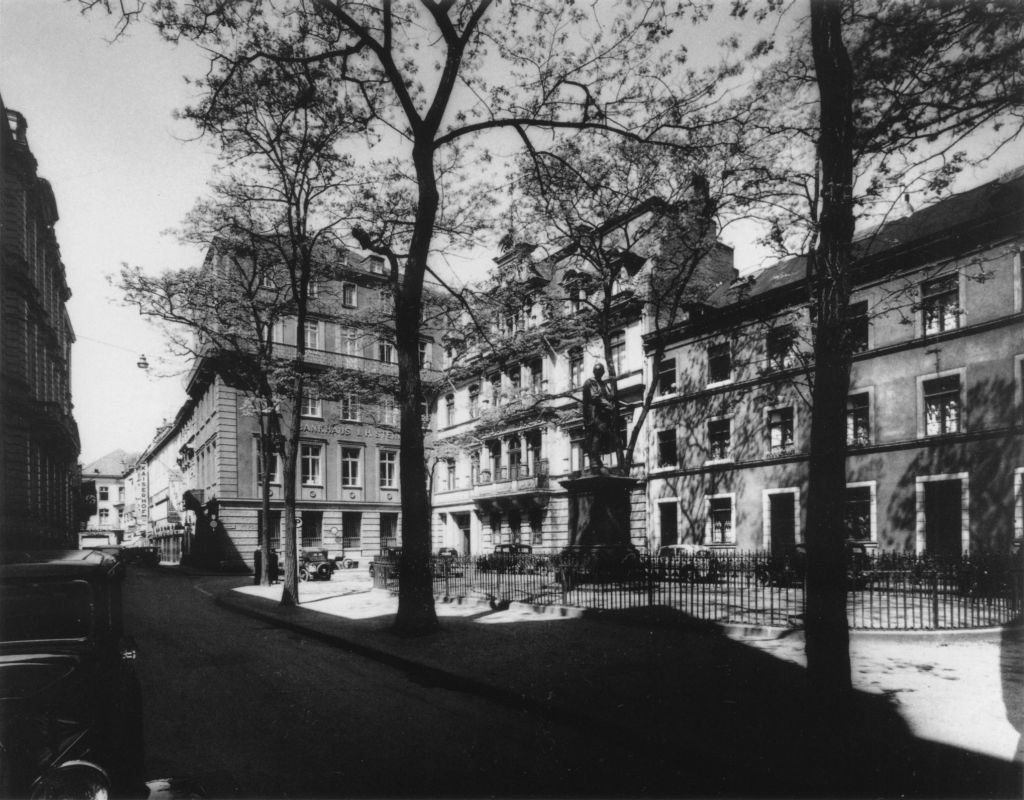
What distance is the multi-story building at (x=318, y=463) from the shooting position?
35.4 meters

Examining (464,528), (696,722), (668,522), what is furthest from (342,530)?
(696,722)

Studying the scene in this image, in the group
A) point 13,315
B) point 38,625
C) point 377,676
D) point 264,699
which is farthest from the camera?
point 13,315

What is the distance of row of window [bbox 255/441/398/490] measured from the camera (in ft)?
123

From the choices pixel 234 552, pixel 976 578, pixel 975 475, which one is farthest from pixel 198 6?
pixel 234 552

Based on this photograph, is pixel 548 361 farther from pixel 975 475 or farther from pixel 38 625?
pixel 38 625

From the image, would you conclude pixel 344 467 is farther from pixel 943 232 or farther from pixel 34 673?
pixel 34 673

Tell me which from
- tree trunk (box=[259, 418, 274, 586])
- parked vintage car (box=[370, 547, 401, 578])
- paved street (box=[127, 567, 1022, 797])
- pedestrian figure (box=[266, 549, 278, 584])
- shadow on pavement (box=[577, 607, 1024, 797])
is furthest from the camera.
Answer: pedestrian figure (box=[266, 549, 278, 584])

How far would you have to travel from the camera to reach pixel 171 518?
150 ft

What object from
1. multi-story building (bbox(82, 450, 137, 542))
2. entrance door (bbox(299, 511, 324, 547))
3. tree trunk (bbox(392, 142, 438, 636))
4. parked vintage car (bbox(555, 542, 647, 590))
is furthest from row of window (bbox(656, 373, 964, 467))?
multi-story building (bbox(82, 450, 137, 542))

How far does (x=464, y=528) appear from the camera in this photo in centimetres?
4078

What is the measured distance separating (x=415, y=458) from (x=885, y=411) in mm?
18917

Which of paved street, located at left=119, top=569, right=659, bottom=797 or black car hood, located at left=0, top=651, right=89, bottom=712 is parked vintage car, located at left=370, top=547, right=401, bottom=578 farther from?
black car hood, located at left=0, top=651, right=89, bottom=712

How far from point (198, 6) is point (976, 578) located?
1760 centimetres

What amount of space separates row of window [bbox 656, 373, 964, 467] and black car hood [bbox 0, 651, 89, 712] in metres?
17.9
